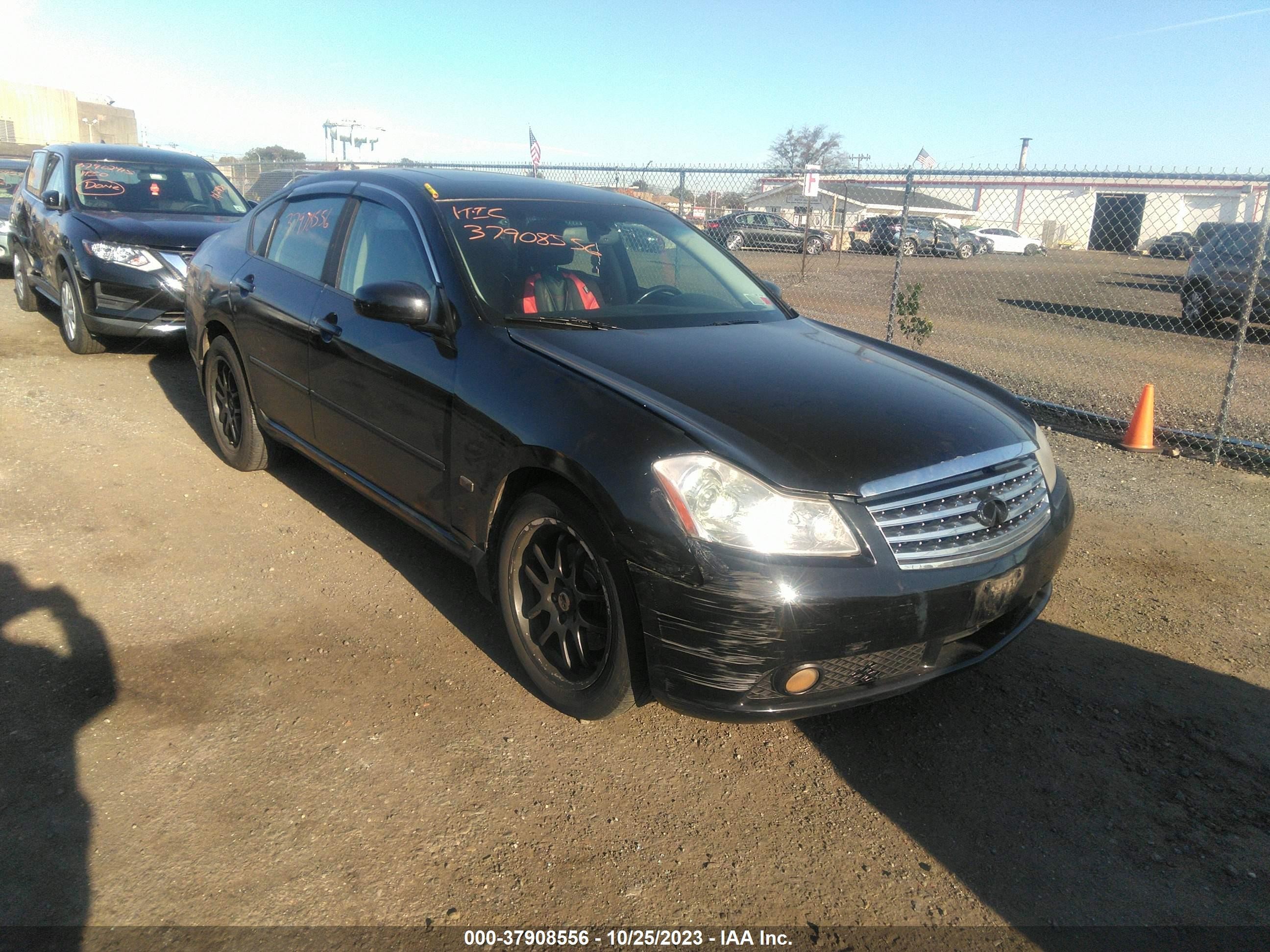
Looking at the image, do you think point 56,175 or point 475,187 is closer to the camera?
point 475,187

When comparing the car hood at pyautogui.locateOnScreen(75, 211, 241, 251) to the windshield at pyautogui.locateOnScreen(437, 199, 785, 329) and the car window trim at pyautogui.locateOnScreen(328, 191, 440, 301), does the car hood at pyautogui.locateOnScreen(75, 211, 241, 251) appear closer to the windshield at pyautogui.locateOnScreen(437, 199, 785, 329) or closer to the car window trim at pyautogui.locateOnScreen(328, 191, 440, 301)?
the car window trim at pyautogui.locateOnScreen(328, 191, 440, 301)

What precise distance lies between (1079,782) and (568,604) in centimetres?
176

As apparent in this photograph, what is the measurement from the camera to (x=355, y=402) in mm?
4004

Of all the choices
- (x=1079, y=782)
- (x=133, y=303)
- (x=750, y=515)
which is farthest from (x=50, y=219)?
(x=1079, y=782)

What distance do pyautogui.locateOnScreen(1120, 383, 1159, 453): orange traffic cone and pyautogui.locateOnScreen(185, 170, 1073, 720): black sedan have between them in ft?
11.9

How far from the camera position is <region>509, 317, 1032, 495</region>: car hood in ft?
8.97

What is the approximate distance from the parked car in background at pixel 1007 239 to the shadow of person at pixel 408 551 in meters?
35.5

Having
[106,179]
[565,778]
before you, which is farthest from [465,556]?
[106,179]

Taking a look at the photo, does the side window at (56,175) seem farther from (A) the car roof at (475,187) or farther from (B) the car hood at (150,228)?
(A) the car roof at (475,187)

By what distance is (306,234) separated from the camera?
463 cm

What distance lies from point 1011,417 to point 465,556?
7.01 ft

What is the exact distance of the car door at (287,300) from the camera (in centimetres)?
442

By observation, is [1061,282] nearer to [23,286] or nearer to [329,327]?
[23,286]

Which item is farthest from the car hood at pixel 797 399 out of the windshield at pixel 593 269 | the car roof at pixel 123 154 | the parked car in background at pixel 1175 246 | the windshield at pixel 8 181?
the windshield at pixel 8 181
